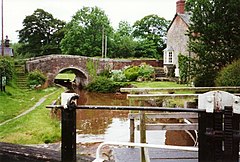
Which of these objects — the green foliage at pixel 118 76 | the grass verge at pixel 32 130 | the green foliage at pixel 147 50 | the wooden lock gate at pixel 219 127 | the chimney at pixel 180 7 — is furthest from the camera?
the green foliage at pixel 147 50

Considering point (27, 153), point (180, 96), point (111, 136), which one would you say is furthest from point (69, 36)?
point (27, 153)

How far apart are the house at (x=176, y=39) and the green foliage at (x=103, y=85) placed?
4.48 meters

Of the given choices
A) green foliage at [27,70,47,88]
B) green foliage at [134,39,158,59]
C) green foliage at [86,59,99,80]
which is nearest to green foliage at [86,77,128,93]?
green foliage at [86,59,99,80]

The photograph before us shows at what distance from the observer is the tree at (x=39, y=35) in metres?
34.9

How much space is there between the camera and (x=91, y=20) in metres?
32.1

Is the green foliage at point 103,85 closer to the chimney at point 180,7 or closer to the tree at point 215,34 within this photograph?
the chimney at point 180,7

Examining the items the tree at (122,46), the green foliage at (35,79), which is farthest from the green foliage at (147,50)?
the green foliage at (35,79)

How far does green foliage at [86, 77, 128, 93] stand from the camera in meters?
21.7

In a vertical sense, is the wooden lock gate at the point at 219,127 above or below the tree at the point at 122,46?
below

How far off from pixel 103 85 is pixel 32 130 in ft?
44.7

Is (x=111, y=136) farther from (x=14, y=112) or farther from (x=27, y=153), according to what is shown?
(x=27, y=153)

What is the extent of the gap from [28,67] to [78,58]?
4.06 meters

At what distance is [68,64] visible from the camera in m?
24.4

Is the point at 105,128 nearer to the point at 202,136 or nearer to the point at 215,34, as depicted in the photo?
the point at 215,34
